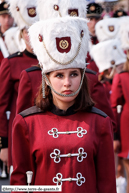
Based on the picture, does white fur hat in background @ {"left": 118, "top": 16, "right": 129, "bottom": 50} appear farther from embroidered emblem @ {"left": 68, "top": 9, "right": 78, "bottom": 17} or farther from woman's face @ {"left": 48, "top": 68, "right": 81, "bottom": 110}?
woman's face @ {"left": 48, "top": 68, "right": 81, "bottom": 110}

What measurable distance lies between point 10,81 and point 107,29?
4.74 m

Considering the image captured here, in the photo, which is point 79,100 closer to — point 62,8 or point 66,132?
point 66,132

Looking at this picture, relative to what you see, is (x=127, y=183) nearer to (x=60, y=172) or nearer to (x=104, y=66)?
(x=104, y=66)

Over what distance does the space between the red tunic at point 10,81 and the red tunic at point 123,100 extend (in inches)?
61.4

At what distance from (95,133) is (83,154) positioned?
0.22 metres

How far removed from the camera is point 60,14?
555 cm

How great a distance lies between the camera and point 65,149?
13.9 ft

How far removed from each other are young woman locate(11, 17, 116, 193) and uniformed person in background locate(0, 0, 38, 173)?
1578mm

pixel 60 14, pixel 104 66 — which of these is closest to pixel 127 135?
pixel 104 66

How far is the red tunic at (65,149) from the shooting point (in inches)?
166

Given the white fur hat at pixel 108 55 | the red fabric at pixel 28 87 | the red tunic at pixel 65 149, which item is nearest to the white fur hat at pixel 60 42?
the red tunic at pixel 65 149

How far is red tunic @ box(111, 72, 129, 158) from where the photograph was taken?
7.37 meters

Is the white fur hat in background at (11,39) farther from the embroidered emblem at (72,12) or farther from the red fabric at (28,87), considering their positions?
the embroidered emblem at (72,12)

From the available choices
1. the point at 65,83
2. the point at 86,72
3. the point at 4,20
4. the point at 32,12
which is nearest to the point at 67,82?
the point at 65,83
